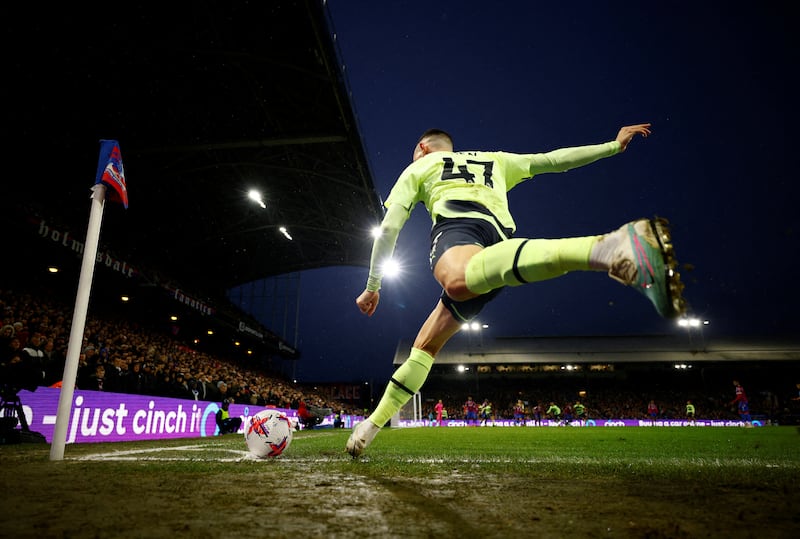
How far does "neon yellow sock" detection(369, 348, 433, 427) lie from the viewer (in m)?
3.45

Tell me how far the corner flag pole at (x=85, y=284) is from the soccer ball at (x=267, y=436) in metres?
1.42

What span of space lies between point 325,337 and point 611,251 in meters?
77.2

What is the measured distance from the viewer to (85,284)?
3.95 m

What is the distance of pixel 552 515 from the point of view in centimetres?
161

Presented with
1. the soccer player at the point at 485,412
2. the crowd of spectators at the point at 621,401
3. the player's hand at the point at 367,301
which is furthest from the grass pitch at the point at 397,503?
the crowd of spectators at the point at 621,401

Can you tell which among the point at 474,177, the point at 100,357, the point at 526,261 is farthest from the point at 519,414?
the point at 526,261

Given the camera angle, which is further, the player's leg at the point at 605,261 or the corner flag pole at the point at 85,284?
the corner flag pole at the point at 85,284

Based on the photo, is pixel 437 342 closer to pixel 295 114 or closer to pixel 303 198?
pixel 295 114

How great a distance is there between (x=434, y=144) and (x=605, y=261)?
76.1 inches

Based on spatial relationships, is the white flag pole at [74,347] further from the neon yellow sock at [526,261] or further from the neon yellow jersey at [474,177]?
the neon yellow sock at [526,261]

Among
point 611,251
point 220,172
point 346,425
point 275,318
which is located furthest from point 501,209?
point 275,318

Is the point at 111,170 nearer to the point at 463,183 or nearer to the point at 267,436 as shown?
the point at 267,436

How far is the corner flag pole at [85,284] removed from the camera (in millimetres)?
3705

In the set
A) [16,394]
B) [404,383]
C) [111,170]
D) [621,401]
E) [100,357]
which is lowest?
[621,401]
